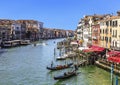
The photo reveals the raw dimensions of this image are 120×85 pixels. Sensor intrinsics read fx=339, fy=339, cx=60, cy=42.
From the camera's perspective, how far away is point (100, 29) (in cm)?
5762

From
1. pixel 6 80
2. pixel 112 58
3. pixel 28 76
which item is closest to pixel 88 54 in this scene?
pixel 112 58

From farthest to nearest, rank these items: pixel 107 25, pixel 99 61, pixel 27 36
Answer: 1. pixel 27 36
2. pixel 107 25
3. pixel 99 61

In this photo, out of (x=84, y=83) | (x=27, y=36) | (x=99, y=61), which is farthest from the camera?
(x=27, y=36)

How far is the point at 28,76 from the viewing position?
120ft

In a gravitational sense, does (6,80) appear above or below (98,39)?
below

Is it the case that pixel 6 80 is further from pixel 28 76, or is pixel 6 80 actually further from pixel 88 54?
pixel 88 54

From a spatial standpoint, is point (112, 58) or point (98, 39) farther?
point (98, 39)

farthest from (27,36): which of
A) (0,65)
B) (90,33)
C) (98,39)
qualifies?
(0,65)

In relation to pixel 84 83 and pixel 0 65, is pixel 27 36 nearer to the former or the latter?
pixel 0 65

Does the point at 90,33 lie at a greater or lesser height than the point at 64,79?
greater

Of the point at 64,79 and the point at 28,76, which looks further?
the point at 28,76

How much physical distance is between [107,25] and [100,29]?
578 cm

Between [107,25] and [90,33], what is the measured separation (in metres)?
18.0

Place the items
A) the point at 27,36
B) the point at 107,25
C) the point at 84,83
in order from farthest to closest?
the point at 27,36 < the point at 107,25 < the point at 84,83
